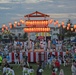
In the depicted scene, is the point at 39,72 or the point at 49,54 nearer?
the point at 39,72

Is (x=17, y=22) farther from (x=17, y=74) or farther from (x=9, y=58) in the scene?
(x=17, y=74)

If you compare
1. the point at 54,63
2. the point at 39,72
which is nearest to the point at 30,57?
the point at 54,63

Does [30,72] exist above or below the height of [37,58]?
above

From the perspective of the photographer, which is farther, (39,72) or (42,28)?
(42,28)

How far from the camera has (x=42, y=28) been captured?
36312mm

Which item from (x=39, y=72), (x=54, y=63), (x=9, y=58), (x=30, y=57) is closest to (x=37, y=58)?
(x=30, y=57)

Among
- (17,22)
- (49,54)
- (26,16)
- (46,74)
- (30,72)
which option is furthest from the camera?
(17,22)

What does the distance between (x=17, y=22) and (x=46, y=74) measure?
17.4 m

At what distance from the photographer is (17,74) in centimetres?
2344

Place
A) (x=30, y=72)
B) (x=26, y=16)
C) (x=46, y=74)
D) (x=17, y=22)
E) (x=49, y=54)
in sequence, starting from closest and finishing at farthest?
(x=30, y=72), (x=46, y=74), (x=49, y=54), (x=26, y=16), (x=17, y=22)

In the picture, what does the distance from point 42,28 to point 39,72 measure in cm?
1804

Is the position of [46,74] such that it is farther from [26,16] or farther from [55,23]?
[55,23]

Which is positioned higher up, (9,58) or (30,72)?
(30,72)

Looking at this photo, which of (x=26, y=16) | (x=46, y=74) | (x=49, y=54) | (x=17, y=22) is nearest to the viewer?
(x=46, y=74)
